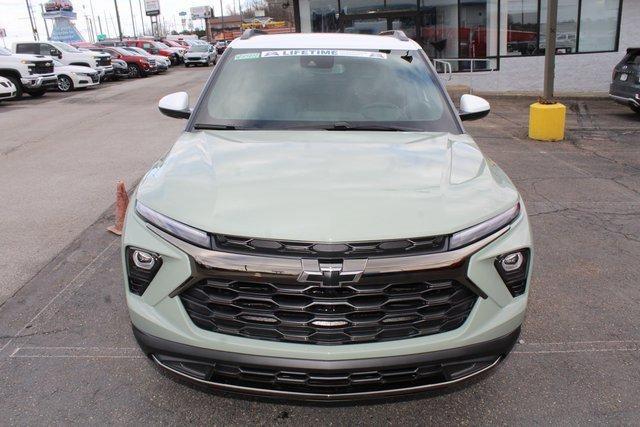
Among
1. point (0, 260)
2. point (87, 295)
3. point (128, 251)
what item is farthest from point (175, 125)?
point (128, 251)

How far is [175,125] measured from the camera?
12.0m

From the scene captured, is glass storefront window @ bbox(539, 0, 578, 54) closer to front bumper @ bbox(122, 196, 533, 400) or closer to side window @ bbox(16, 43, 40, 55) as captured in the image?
front bumper @ bbox(122, 196, 533, 400)

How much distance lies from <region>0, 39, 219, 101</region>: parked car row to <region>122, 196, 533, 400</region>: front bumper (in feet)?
57.0

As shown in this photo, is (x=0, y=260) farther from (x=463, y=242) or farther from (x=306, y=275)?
(x=463, y=242)

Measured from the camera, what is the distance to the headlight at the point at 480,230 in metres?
2.19

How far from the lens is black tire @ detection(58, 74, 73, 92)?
21.9 meters

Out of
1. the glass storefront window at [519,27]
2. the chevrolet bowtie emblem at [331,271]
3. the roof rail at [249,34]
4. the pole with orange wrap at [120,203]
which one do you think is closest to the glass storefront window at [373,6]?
the glass storefront window at [519,27]

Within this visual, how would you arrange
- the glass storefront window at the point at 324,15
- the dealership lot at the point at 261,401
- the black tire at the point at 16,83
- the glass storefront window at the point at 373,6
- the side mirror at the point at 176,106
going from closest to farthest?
the dealership lot at the point at 261,401, the side mirror at the point at 176,106, the black tire at the point at 16,83, the glass storefront window at the point at 373,6, the glass storefront window at the point at 324,15

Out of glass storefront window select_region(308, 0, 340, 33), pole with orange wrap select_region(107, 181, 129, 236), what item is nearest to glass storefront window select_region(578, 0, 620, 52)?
glass storefront window select_region(308, 0, 340, 33)

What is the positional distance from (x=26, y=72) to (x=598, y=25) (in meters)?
19.1

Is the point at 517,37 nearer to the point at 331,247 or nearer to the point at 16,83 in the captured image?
the point at 16,83

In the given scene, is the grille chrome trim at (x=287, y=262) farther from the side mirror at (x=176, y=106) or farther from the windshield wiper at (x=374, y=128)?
the side mirror at (x=176, y=106)

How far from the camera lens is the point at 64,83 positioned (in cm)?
2216

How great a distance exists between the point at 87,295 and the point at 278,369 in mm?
2399
